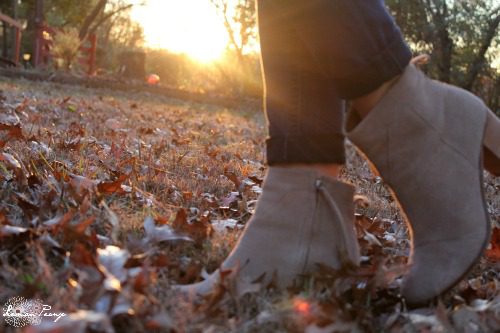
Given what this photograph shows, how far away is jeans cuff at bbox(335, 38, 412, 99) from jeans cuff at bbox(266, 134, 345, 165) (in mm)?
123

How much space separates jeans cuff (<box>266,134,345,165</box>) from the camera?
137 cm

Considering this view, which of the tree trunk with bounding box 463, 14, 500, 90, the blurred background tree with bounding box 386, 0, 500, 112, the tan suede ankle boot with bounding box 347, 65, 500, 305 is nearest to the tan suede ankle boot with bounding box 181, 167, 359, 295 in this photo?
the tan suede ankle boot with bounding box 347, 65, 500, 305

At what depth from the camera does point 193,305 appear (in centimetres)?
117

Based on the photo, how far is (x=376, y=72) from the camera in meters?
1.27

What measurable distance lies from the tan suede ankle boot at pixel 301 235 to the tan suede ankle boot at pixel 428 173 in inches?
5.0

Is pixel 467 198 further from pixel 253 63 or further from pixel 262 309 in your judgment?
pixel 253 63

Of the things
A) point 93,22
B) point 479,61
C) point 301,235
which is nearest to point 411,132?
point 301,235

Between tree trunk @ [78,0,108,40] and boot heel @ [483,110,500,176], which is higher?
tree trunk @ [78,0,108,40]

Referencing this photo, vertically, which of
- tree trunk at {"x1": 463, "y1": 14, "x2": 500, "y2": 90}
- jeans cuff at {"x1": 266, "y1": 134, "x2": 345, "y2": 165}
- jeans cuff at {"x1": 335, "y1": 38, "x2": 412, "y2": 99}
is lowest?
jeans cuff at {"x1": 266, "y1": 134, "x2": 345, "y2": 165}

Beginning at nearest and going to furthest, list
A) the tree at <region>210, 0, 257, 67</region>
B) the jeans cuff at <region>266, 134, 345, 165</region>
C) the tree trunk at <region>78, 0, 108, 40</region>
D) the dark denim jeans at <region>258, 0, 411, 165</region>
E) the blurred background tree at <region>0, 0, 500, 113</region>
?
the dark denim jeans at <region>258, 0, 411, 165</region>, the jeans cuff at <region>266, 134, 345, 165</region>, the blurred background tree at <region>0, 0, 500, 113</region>, the tree at <region>210, 0, 257, 67</region>, the tree trunk at <region>78, 0, 108, 40</region>

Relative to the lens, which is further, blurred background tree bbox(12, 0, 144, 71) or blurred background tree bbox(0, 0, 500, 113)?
blurred background tree bbox(12, 0, 144, 71)

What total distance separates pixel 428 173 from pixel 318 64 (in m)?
0.34

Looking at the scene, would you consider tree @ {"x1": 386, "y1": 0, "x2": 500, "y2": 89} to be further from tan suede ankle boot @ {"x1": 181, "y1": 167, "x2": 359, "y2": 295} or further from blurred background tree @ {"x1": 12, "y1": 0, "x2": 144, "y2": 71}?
tan suede ankle boot @ {"x1": 181, "y1": 167, "x2": 359, "y2": 295}

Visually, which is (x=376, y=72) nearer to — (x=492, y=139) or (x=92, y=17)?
(x=492, y=139)
